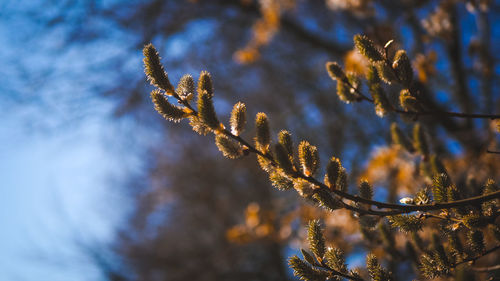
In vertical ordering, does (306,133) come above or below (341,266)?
above

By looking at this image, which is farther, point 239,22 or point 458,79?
point 239,22

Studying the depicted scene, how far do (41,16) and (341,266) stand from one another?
4.93 metres

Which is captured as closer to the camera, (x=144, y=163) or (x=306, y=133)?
(x=306, y=133)

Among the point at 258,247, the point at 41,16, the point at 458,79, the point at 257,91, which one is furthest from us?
the point at 258,247

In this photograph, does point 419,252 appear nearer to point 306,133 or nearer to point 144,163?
point 306,133

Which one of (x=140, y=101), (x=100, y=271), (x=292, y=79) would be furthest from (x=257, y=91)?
(x=100, y=271)

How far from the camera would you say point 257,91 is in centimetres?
687

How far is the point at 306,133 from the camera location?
18.2ft

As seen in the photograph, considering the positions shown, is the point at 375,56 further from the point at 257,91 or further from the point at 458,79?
the point at 257,91

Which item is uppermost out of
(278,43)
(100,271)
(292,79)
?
(278,43)

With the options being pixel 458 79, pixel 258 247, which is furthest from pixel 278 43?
pixel 258 247

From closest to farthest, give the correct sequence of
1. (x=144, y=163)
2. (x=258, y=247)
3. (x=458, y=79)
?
(x=458, y=79) < (x=258, y=247) < (x=144, y=163)

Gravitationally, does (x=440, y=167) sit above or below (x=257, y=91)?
below

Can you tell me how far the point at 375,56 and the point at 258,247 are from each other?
7392 millimetres
